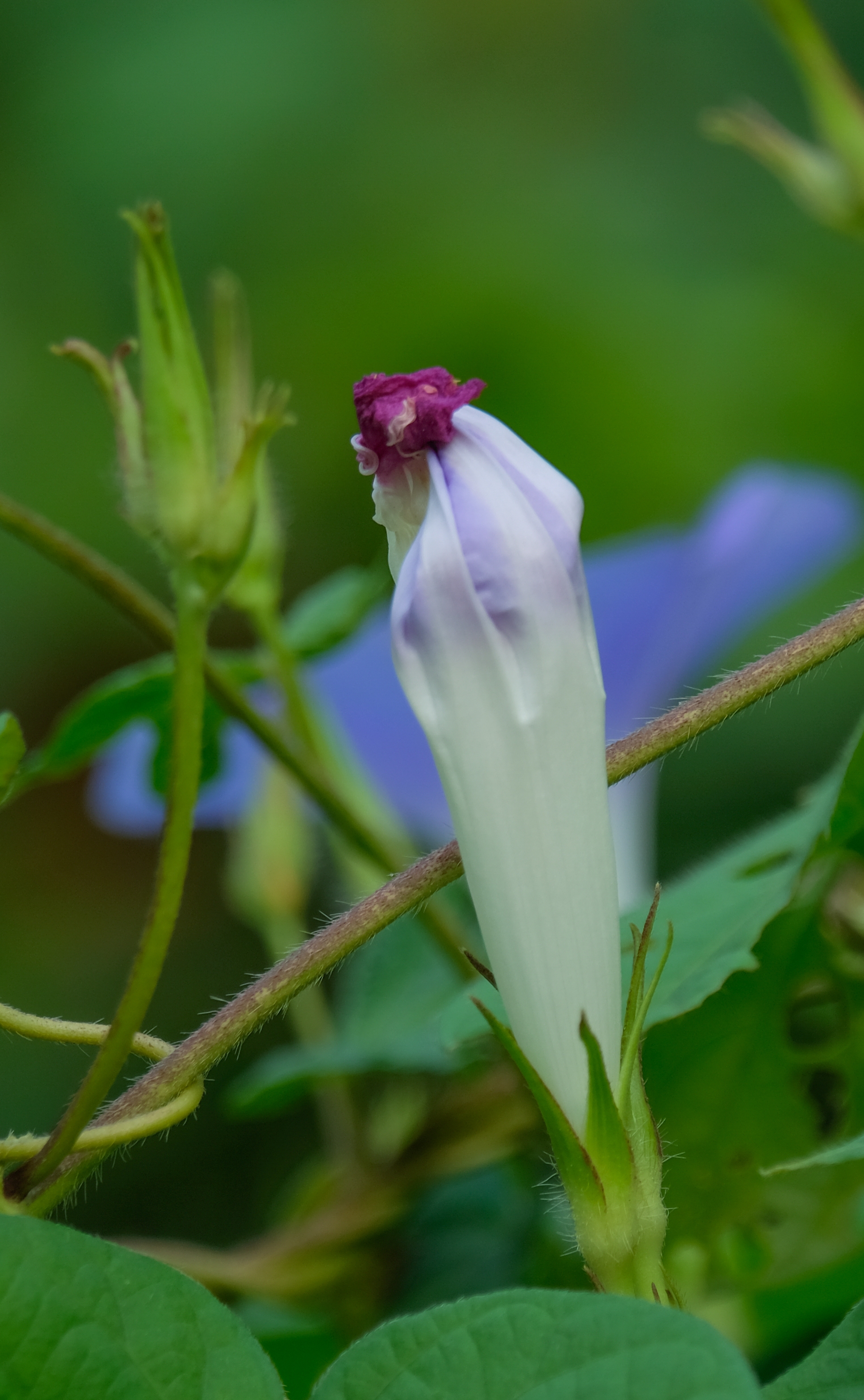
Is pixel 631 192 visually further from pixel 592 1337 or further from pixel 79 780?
pixel 592 1337

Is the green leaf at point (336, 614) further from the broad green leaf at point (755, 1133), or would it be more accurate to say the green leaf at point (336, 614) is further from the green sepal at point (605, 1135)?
the green sepal at point (605, 1135)

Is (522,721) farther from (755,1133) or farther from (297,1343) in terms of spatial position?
(297,1343)

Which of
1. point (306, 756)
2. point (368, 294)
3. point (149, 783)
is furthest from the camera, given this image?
point (368, 294)

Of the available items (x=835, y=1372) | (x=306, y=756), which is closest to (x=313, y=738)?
(x=306, y=756)

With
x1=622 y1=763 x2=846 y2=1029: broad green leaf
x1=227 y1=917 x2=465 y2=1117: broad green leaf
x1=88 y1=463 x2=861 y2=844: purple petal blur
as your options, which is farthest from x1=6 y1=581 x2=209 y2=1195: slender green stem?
x1=88 y1=463 x2=861 y2=844: purple petal blur

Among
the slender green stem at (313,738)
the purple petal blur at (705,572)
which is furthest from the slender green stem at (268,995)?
the purple petal blur at (705,572)
